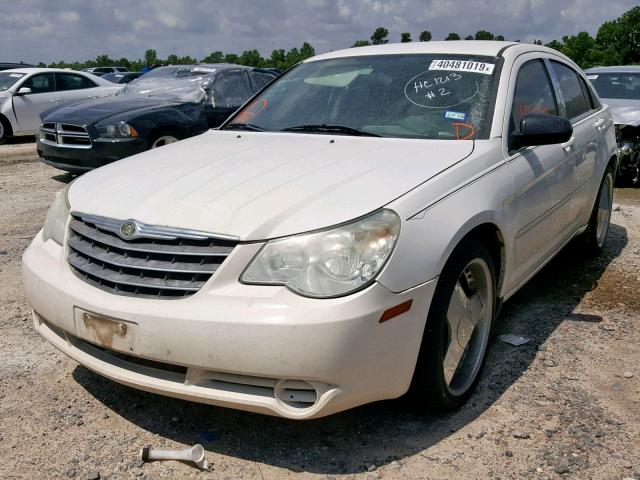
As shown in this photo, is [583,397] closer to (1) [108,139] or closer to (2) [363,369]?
(2) [363,369]

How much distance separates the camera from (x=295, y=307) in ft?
7.82

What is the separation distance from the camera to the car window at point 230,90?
9273 millimetres

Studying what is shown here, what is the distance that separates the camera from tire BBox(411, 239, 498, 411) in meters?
2.74

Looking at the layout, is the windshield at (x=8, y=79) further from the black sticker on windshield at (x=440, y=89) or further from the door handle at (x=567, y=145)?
the door handle at (x=567, y=145)

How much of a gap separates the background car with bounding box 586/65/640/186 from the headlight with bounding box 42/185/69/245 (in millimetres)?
7580

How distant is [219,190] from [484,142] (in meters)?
1.33

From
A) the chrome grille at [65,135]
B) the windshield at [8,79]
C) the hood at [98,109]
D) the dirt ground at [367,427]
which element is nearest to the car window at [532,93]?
the dirt ground at [367,427]

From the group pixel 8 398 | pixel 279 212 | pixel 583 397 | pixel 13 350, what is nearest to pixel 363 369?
pixel 279 212

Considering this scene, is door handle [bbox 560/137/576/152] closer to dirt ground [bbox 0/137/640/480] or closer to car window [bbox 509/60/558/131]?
car window [bbox 509/60/558/131]

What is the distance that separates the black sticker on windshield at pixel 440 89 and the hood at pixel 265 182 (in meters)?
0.35

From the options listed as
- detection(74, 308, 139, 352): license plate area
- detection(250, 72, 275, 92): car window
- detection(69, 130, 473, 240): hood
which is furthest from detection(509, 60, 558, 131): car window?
detection(250, 72, 275, 92): car window

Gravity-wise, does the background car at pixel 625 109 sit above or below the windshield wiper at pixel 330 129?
below

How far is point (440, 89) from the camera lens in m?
3.68

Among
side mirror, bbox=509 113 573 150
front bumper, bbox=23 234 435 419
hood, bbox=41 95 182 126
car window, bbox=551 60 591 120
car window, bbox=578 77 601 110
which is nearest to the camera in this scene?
front bumper, bbox=23 234 435 419
